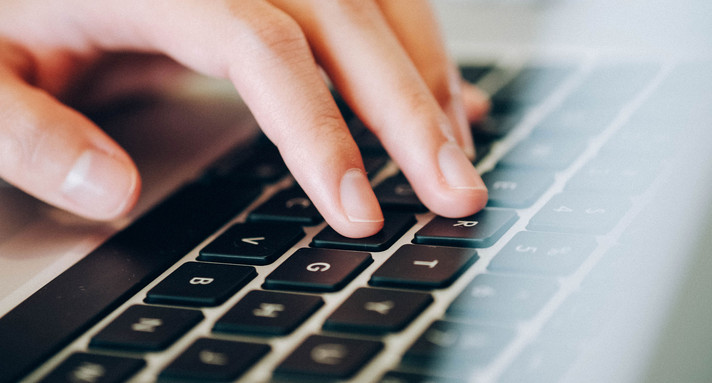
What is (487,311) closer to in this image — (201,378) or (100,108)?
(201,378)

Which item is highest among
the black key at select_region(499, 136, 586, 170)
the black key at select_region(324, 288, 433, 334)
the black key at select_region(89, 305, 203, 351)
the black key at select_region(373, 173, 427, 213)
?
the black key at select_region(89, 305, 203, 351)

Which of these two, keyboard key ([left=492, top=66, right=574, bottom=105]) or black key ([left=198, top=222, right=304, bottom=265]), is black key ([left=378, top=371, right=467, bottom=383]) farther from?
keyboard key ([left=492, top=66, right=574, bottom=105])

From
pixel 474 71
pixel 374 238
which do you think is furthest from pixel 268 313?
pixel 474 71

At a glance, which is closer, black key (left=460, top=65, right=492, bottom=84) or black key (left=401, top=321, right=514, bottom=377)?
black key (left=401, top=321, right=514, bottom=377)

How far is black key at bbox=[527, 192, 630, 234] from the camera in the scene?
46cm

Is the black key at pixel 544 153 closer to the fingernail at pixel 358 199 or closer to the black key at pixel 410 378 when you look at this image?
the fingernail at pixel 358 199

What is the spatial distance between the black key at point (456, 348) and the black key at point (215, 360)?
0.25 feet

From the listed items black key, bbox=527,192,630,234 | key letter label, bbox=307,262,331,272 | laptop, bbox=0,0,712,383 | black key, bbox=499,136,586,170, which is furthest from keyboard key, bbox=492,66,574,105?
key letter label, bbox=307,262,331,272

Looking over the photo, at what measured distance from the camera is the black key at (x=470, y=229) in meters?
0.46

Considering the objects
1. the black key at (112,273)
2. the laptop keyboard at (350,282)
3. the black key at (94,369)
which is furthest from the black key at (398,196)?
the black key at (94,369)

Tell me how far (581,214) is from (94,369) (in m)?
0.30

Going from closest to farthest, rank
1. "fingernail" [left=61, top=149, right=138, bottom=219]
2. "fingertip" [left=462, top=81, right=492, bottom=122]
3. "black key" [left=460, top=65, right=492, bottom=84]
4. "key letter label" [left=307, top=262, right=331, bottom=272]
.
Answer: "key letter label" [left=307, top=262, right=331, bottom=272], "fingernail" [left=61, top=149, right=138, bottom=219], "fingertip" [left=462, top=81, right=492, bottom=122], "black key" [left=460, top=65, right=492, bottom=84]

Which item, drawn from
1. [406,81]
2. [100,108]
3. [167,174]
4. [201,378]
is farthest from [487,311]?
[100,108]

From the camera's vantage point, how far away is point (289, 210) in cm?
56
